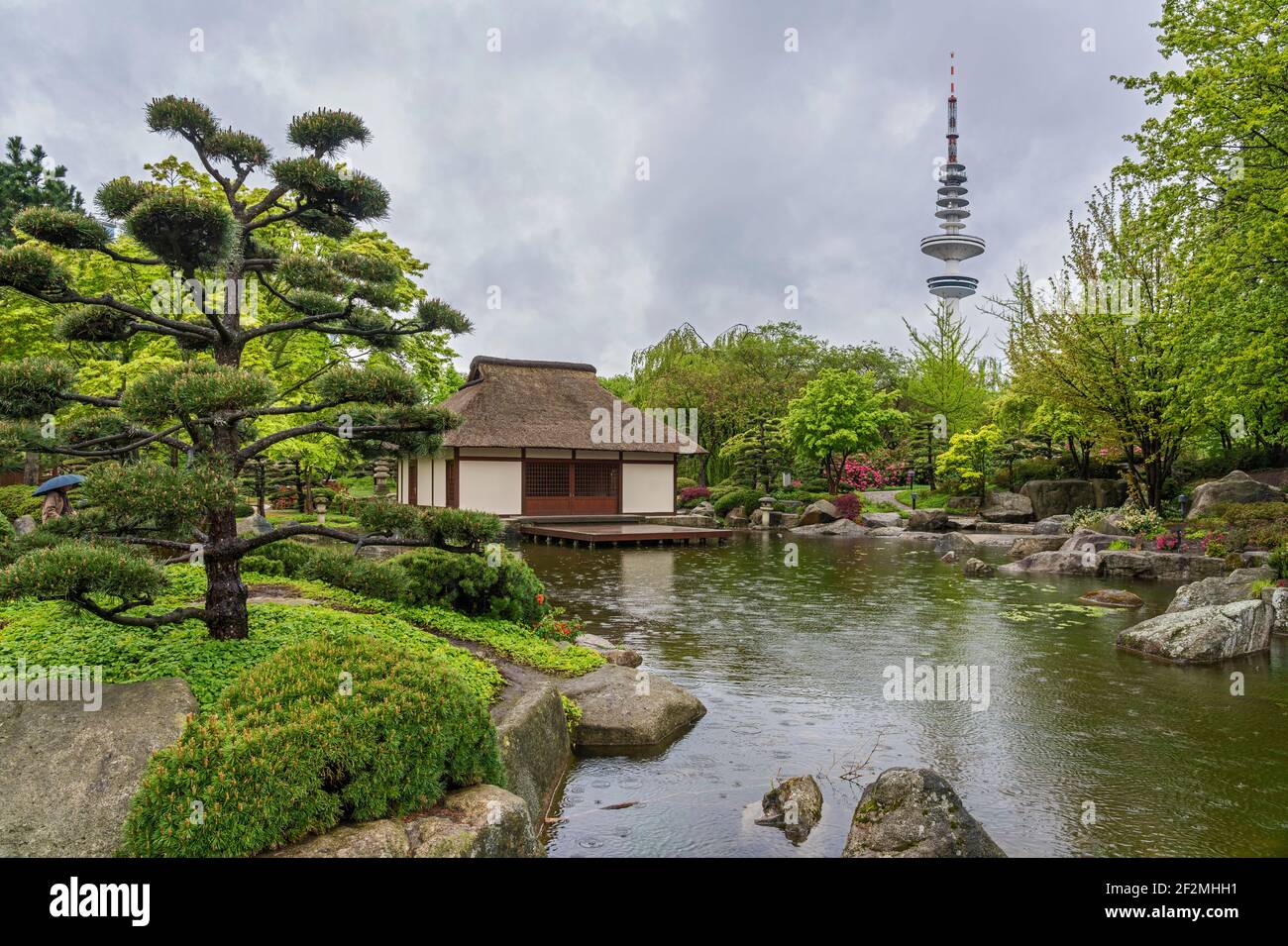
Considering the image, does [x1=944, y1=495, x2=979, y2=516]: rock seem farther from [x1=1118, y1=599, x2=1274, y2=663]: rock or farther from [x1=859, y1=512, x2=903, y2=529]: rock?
[x1=1118, y1=599, x2=1274, y2=663]: rock

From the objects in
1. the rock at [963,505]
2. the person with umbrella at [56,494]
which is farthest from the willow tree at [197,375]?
the rock at [963,505]

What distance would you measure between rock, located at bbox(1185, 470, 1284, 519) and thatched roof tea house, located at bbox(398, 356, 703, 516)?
15.8m

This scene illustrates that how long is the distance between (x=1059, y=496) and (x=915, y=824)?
2652 cm

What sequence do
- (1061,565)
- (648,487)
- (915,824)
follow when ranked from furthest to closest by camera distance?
(648,487)
(1061,565)
(915,824)

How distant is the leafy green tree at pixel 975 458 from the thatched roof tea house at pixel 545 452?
10807 mm

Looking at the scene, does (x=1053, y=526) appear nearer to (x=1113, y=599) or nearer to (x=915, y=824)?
(x=1113, y=599)

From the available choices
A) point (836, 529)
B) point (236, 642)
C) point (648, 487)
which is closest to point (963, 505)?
point (836, 529)

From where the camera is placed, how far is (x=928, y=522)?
28.6 meters

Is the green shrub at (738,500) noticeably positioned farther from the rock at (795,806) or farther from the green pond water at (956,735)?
the rock at (795,806)

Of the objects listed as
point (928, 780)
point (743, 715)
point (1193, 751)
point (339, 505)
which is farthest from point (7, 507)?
point (1193, 751)

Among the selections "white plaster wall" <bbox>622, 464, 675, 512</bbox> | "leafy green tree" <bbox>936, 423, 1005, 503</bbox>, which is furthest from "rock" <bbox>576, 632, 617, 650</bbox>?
"leafy green tree" <bbox>936, 423, 1005, 503</bbox>

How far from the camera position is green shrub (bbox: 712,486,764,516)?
33312 mm

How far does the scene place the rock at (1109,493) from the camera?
2636 centimetres

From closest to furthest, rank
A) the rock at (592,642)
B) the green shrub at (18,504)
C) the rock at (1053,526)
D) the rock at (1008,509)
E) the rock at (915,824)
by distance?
the rock at (915,824) → the rock at (592,642) → the green shrub at (18,504) → the rock at (1053,526) → the rock at (1008,509)
